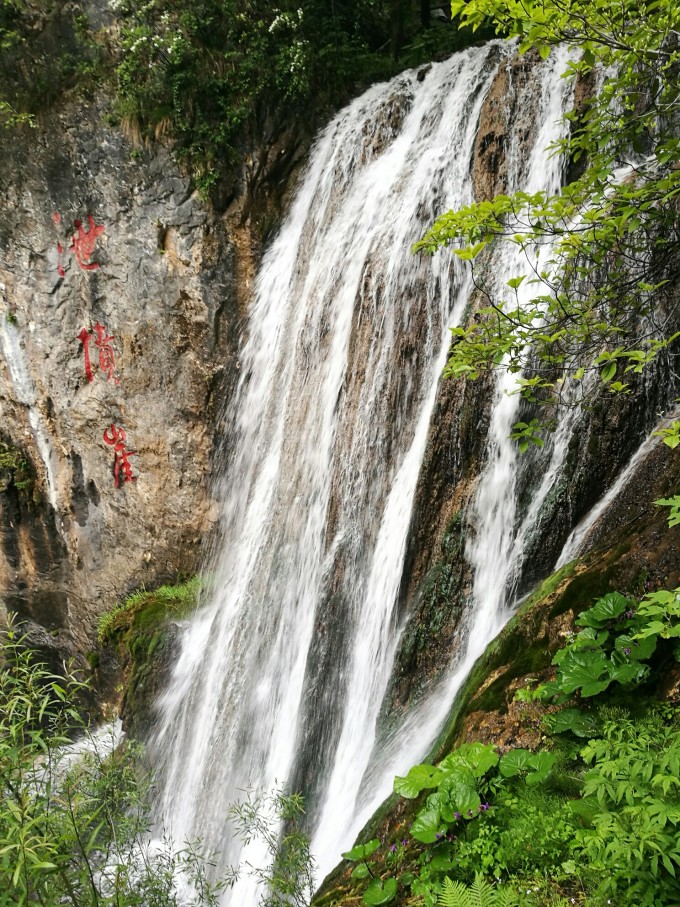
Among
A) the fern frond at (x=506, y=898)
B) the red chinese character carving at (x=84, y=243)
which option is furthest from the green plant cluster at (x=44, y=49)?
the fern frond at (x=506, y=898)

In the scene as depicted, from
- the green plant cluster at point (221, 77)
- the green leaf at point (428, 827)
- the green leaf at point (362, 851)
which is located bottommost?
the green leaf at point (362, 851)

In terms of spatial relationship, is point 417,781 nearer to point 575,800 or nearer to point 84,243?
point 575,800

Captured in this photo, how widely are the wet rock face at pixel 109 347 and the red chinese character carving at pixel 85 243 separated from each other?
0.02 metres

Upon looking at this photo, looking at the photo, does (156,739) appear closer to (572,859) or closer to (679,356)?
(572,859)

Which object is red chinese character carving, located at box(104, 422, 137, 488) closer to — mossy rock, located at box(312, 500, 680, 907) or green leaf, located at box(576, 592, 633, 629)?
mossy rock, located at box(312, 500, 680, 907)

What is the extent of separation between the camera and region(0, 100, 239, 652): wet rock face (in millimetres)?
8297

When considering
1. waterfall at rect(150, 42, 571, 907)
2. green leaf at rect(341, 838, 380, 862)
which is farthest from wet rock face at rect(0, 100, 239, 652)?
green leaf at rect(341, 838, 380, 862)

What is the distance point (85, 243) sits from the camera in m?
8.75

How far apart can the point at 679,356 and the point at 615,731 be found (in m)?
2.15

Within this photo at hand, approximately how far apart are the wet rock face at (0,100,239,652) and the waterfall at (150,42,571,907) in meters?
0.89

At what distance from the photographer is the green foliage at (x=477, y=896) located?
6.61ft

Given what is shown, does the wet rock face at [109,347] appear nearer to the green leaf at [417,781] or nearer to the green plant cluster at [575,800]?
the green leaf at [417,781]

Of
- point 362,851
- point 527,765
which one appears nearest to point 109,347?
point 362,851

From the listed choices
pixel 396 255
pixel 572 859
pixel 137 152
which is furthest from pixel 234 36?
pixel 572 859
